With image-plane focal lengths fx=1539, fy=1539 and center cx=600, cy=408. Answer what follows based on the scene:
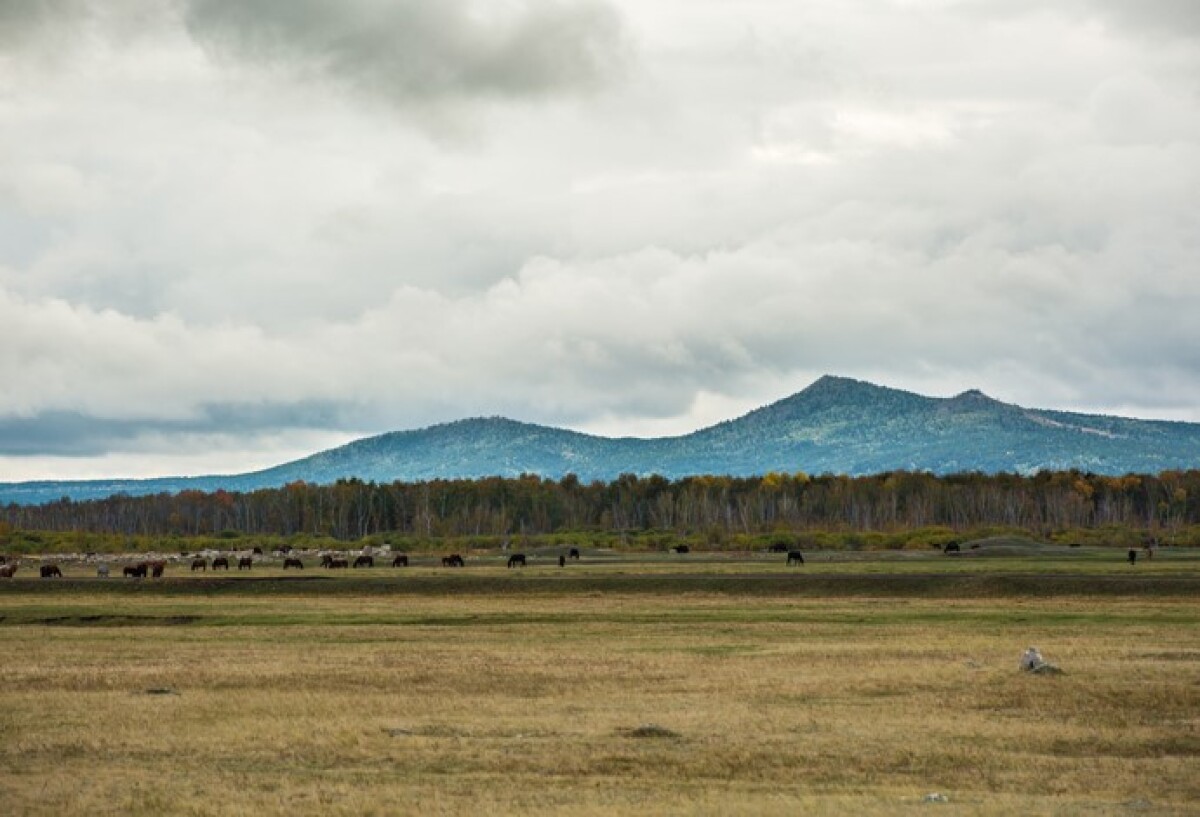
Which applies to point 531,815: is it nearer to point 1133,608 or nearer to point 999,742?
point 999,742

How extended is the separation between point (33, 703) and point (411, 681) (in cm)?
874

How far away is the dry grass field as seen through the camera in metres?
22.8

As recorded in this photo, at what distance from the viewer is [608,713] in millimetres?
31453

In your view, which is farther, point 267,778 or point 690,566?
point 690,566

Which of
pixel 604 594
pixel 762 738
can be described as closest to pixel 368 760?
pixel 762 738

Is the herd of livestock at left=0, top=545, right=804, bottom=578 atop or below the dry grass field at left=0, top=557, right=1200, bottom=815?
atop

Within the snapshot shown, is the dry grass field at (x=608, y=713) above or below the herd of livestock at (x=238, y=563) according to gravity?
Answer: below

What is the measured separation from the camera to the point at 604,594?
75.4 m

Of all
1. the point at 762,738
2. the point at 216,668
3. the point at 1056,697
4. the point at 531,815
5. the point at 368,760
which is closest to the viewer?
the point at 531,815

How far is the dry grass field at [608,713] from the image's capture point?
74.8 ft

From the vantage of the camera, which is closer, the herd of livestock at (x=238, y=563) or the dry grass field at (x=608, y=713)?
the dry grass field at (x=608, y=713)

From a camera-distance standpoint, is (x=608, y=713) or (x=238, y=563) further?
(x=238, y=563)

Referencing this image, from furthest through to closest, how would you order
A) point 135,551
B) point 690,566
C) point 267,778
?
point 135,551
point 690,566
point 267,778

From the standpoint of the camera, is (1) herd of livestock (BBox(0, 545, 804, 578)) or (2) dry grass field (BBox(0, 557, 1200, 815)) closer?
(2) dry grass field (BBox(0, 557, 1200, 815))
